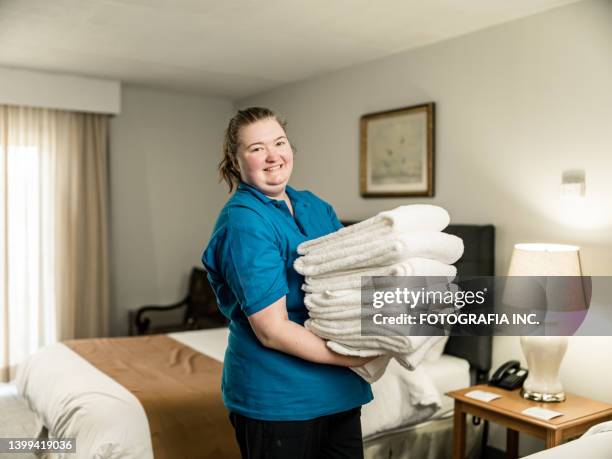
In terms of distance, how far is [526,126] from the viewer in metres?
3.14

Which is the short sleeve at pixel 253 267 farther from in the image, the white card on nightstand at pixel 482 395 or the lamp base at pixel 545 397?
the lamp base at pixel 545 397

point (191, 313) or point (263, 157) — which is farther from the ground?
point (263, 157)

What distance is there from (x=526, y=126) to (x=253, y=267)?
7.29 feet

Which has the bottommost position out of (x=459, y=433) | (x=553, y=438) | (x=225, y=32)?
(x=459, y=433)

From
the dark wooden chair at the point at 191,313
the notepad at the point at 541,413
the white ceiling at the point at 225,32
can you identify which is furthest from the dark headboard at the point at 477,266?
the dark wooden chair at the point at 191,313

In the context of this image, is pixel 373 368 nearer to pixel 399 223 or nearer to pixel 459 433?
pixel 399 223

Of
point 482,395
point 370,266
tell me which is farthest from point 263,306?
point 482,395

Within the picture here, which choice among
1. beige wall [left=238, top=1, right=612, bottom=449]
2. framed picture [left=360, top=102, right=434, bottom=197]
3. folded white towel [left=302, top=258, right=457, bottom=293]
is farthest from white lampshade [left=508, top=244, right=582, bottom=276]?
folded white towel [left=302, top=258, right=457, bottom=293]

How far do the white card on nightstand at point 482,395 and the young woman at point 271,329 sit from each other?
49.9 inches

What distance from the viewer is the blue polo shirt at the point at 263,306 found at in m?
1.44

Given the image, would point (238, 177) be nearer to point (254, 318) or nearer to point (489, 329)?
point (254, 318)

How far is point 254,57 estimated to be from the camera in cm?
405

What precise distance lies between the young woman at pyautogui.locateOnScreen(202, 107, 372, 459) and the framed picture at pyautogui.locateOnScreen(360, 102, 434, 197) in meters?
2.19

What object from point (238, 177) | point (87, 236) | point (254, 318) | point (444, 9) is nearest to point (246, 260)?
point (254, 318)
